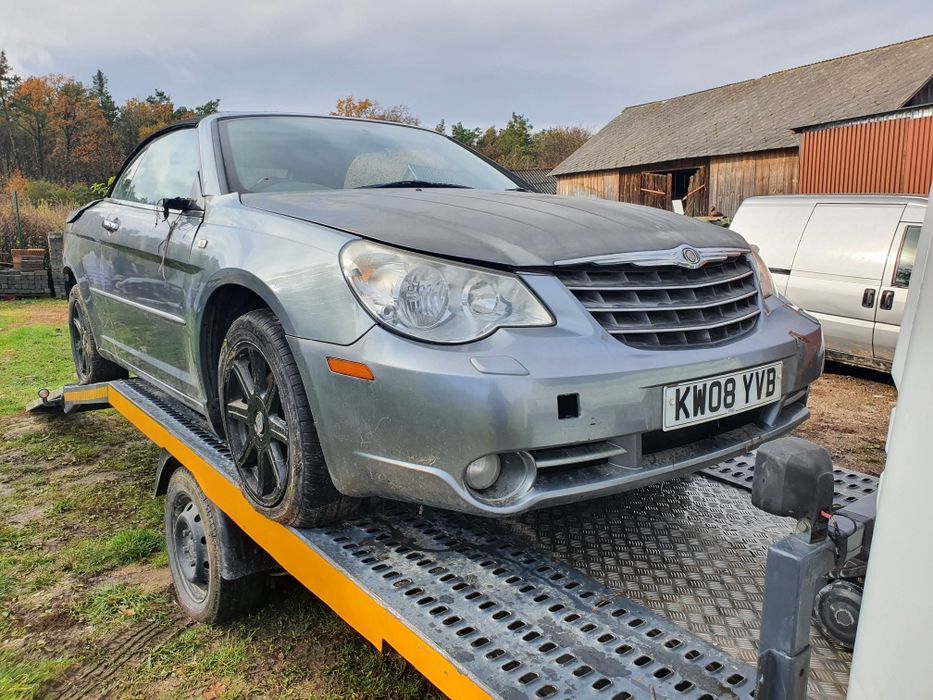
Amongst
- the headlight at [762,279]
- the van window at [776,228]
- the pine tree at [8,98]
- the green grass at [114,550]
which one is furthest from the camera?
the pine tree at [8,98]

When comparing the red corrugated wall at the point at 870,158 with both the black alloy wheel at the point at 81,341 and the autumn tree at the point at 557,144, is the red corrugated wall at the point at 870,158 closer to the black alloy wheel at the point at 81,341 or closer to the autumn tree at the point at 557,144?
the black alloy wheel at the point at 81,341

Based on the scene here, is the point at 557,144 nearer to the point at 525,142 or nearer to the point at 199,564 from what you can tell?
the point at 525,142

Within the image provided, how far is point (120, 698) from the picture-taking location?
7.52 feet

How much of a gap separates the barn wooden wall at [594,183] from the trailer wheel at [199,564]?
1086 inches

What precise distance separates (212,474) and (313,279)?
3.28 feet

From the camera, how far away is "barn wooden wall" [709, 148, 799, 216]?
73.9 feet

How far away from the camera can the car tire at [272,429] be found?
1.99 meters

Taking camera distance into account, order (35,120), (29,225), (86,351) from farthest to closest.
Result: (35,120) → (29,225) → (86,351)

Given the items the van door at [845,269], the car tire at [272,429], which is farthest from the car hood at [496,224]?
the van door at [845,269]

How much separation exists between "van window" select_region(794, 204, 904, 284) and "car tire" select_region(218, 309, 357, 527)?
5.88 m

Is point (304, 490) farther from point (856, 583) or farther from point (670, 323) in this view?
point (856, 583)

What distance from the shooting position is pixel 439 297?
1783mm

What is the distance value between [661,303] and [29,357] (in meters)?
8.18

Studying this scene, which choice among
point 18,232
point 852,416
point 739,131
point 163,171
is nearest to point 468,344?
point 163,171
